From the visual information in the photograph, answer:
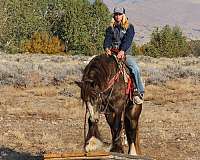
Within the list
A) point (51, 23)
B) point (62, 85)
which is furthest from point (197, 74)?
point (51, 23)

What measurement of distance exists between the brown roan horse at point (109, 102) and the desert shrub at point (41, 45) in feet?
170

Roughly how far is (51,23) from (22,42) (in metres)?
9.79

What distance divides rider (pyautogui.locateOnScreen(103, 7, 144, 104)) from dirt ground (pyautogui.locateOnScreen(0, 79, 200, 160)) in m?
2.07

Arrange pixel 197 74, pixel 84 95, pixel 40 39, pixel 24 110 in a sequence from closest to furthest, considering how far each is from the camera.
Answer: pixel 84 95, pixel 24 110, pixel 197 74, pixel 40 39

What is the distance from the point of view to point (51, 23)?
232 feet

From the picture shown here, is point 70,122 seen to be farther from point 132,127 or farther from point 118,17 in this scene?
point 118,17

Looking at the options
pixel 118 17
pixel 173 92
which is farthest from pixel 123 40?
pixel 173 92

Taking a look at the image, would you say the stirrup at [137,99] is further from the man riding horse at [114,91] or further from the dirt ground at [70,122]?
the dirt ground at [70,122]

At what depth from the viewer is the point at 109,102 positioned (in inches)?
311

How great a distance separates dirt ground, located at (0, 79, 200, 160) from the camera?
428 inches

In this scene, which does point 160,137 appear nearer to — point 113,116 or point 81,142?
point 81,142

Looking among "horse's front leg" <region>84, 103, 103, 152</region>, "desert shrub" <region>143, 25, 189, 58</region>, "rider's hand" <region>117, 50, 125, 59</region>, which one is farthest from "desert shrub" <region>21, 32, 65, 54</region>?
"horse's front leg" <region>84, 103, 103, 152</region>

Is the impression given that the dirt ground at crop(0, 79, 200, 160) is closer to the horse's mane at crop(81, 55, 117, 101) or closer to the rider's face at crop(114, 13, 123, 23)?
the horse's mane at crop(81, 55, 117, 101)

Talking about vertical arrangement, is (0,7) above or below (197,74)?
above
